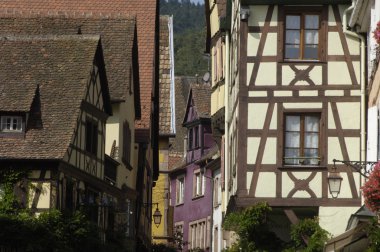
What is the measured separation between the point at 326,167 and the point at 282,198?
4.04 feet

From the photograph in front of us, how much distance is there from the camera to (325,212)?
3281cm

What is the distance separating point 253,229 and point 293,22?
16.1 ft

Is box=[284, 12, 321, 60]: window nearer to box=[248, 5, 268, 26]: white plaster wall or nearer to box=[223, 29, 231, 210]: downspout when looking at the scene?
box=[248, 5, 268, 26]: white plaster wall

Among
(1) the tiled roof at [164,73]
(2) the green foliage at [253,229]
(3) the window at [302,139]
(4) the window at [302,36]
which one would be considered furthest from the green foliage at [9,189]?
(1) the tiled roof at [164,73]

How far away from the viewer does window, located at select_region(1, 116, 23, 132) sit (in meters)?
33.8

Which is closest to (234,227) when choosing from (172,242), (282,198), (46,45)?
(282,198)

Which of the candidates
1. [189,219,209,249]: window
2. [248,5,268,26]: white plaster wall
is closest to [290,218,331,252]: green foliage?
[248,5,268,26]: white plaster wall

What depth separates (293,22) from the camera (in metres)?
33.4

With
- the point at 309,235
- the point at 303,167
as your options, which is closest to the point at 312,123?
the point at 303,167

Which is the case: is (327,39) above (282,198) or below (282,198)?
above

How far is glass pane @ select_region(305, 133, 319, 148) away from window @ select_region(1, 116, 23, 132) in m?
6.73

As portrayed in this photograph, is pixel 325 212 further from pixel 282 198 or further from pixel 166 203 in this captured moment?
pixel 166 203

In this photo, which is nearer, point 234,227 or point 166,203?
point 234,227

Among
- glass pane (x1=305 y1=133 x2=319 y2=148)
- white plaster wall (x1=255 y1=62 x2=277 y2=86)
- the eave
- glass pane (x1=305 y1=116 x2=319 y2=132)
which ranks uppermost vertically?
the eave
